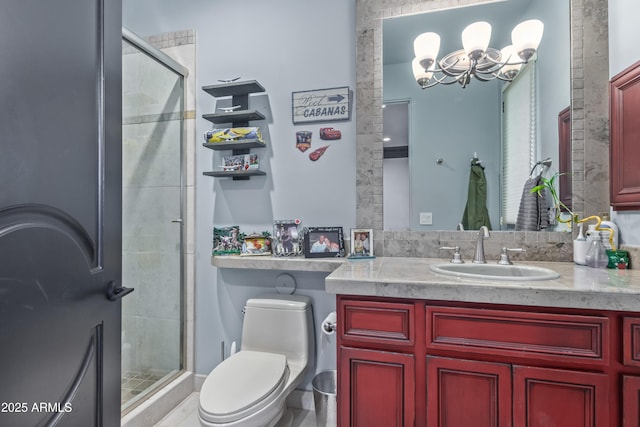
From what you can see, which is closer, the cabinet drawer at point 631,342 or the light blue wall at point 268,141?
the cabinet drawer at point 631,342

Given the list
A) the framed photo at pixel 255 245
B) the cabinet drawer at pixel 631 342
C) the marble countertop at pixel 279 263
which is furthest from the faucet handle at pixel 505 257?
the framed photo at pixel 255 245

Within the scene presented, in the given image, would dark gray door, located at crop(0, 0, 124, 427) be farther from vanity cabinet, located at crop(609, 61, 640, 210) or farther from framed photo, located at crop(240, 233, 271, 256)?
vanity cabinet, located at crop(609, 61, 640, 210)

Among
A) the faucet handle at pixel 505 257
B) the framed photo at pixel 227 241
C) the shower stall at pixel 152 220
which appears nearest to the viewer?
the faucet handle at pixel 505 257

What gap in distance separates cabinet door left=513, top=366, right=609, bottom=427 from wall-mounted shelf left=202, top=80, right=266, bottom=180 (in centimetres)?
163

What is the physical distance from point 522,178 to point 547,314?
0.85 m

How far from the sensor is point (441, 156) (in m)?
1.83

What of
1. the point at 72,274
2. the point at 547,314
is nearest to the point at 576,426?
the point at 547,314

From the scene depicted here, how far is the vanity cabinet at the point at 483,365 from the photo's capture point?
3.54 feet

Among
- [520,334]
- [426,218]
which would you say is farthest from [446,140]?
[520,334]

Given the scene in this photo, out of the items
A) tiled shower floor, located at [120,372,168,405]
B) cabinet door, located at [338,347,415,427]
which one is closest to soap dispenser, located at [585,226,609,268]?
cabinet door, located at [338,347,415,427]

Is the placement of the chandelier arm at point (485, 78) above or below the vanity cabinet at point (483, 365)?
above

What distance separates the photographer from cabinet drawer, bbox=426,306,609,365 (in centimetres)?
109

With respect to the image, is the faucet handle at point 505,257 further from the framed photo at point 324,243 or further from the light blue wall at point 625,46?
the framed photo at point 324,243

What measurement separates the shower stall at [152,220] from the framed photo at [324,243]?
91 cm
